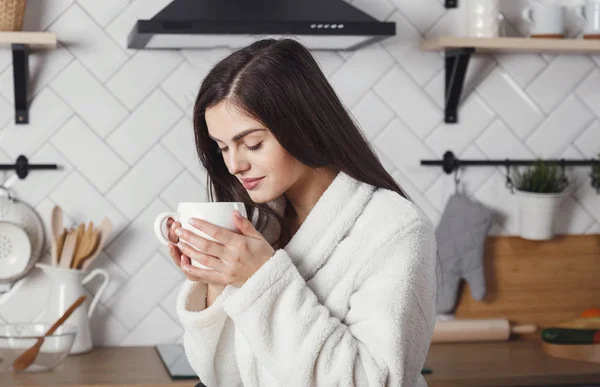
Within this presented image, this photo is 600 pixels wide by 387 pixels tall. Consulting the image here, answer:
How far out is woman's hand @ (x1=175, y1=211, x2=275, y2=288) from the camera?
1177 mm

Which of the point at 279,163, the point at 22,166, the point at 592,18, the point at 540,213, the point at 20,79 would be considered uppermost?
the point at 20,79

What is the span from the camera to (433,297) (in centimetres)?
125

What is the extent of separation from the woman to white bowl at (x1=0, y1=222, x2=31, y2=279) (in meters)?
1.00

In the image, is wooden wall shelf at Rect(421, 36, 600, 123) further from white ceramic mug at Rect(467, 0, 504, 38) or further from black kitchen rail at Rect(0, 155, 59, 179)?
black kitchen rail at Rect(0, 155, 59, 179)

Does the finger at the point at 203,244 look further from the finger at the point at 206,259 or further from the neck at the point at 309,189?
the neck at the point at 309,189

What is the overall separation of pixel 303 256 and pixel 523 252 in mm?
1377

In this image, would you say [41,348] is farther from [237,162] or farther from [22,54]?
[237,162]

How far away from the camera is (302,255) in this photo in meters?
1.34

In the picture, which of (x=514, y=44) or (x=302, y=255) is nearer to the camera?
(x=302, y=255)

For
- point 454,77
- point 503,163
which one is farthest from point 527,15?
point 503,163

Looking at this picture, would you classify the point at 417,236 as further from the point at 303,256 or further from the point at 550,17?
the point at 550,17

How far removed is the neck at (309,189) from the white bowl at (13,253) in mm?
1067

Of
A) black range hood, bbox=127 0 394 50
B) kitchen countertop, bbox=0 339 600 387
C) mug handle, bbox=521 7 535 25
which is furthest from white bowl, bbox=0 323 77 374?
mug handle, bbox=521 7 535 25

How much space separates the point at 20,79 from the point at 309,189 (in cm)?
114
